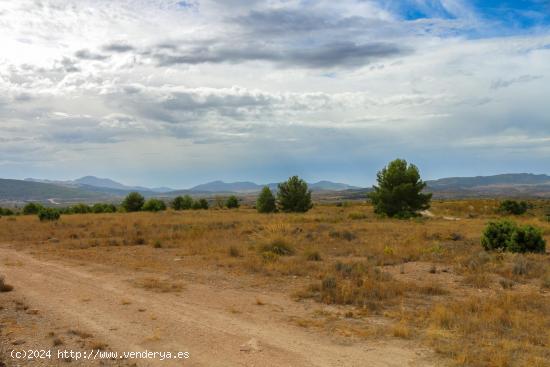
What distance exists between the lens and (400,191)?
37469 mm

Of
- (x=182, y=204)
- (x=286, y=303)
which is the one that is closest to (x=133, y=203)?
(x=182, y=204)

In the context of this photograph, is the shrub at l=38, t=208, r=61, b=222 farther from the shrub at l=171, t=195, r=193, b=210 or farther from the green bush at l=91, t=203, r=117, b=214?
the shrub at l=171, t=195, r=193, b=210

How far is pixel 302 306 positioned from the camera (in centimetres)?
1030

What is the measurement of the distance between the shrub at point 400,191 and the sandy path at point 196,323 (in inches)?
1105

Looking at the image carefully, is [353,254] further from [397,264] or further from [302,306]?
[302,306]

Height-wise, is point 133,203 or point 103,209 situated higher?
point 133,203

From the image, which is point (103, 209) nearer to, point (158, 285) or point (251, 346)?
point (158, 285)

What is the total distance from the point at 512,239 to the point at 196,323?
1422cm

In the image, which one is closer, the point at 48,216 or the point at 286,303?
the point at 286,303

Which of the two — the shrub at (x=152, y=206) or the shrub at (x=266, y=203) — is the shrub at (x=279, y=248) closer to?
the shrub at (x=266, y=203)

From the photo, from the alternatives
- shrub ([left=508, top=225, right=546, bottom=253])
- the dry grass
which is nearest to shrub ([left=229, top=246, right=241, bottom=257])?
the dry grass

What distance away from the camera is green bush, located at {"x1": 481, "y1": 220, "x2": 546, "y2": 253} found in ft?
58.2

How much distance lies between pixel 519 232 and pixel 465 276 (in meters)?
6.53

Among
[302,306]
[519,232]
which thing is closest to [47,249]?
[302,306]
